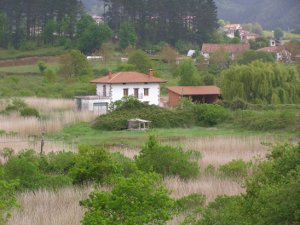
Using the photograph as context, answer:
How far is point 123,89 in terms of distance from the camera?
46.6 metres

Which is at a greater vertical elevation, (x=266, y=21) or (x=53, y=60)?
(x=266, y=21)

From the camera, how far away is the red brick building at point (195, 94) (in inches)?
1863

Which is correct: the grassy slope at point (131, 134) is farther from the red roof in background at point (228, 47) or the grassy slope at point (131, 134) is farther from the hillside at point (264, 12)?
the hillside at point (264, 12)

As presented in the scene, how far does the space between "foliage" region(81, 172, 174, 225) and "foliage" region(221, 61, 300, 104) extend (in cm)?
3590

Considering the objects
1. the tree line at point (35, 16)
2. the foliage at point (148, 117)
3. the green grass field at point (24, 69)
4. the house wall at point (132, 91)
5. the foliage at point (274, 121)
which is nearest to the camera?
the foliage at point (274, 121)

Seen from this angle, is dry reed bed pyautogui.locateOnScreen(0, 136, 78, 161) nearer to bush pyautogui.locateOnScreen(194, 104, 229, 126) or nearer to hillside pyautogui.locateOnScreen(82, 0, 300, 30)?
bush pyautogui.locateOnScreen(194, 104, 229, 126)

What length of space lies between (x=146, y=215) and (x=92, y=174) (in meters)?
8.57

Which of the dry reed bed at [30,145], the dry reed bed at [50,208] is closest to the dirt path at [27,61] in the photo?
the dry reed bed at [30,145]

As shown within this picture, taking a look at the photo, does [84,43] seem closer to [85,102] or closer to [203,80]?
[203,80]

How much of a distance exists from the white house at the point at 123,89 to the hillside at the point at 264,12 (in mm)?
65146

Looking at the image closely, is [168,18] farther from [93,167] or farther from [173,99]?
[93,167]

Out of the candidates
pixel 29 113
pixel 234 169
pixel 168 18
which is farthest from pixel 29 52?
pixel 234 169

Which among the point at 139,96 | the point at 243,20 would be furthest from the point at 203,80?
the point at 243,20

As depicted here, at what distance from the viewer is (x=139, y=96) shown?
47219 mm
